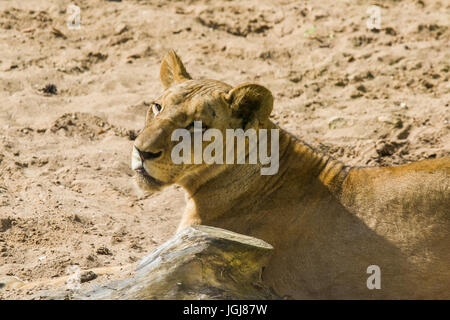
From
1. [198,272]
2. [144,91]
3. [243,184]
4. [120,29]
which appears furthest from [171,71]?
[120,29]

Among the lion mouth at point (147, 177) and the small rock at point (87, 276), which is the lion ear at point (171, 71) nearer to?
the lion mouth at point (147, 177)

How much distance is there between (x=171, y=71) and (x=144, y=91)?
10.7 ft

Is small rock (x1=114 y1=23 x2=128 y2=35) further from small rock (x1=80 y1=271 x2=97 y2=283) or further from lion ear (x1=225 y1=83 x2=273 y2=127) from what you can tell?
small rock (x1=80 y1=271 x2=97 y2=283)

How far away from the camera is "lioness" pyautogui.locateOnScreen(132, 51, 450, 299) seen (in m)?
5.34

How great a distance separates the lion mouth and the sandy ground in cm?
86

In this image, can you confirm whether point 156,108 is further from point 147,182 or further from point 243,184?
point 243,184

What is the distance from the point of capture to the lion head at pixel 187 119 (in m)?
5.44

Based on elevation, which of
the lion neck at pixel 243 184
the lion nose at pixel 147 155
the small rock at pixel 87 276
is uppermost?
the lion nose at pixel 147 155

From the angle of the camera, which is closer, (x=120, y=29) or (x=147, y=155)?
(x=147, y=155)

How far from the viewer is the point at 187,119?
5566 mm

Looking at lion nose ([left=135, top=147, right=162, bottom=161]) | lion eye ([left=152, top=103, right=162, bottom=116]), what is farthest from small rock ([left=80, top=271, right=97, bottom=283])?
lion eye ([left=152, top=103, right=162, bottom=116])

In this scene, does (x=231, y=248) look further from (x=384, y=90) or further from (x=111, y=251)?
(x=384, y=90)

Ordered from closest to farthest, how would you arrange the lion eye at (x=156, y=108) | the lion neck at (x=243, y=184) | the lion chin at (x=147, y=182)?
the lion chin at (x=147, y=182) < the lion eye at (x=156, y=108) < the lion neck at (x=243, y=184)

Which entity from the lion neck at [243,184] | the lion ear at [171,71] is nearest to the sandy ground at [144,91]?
the lion neck at [243,184]
